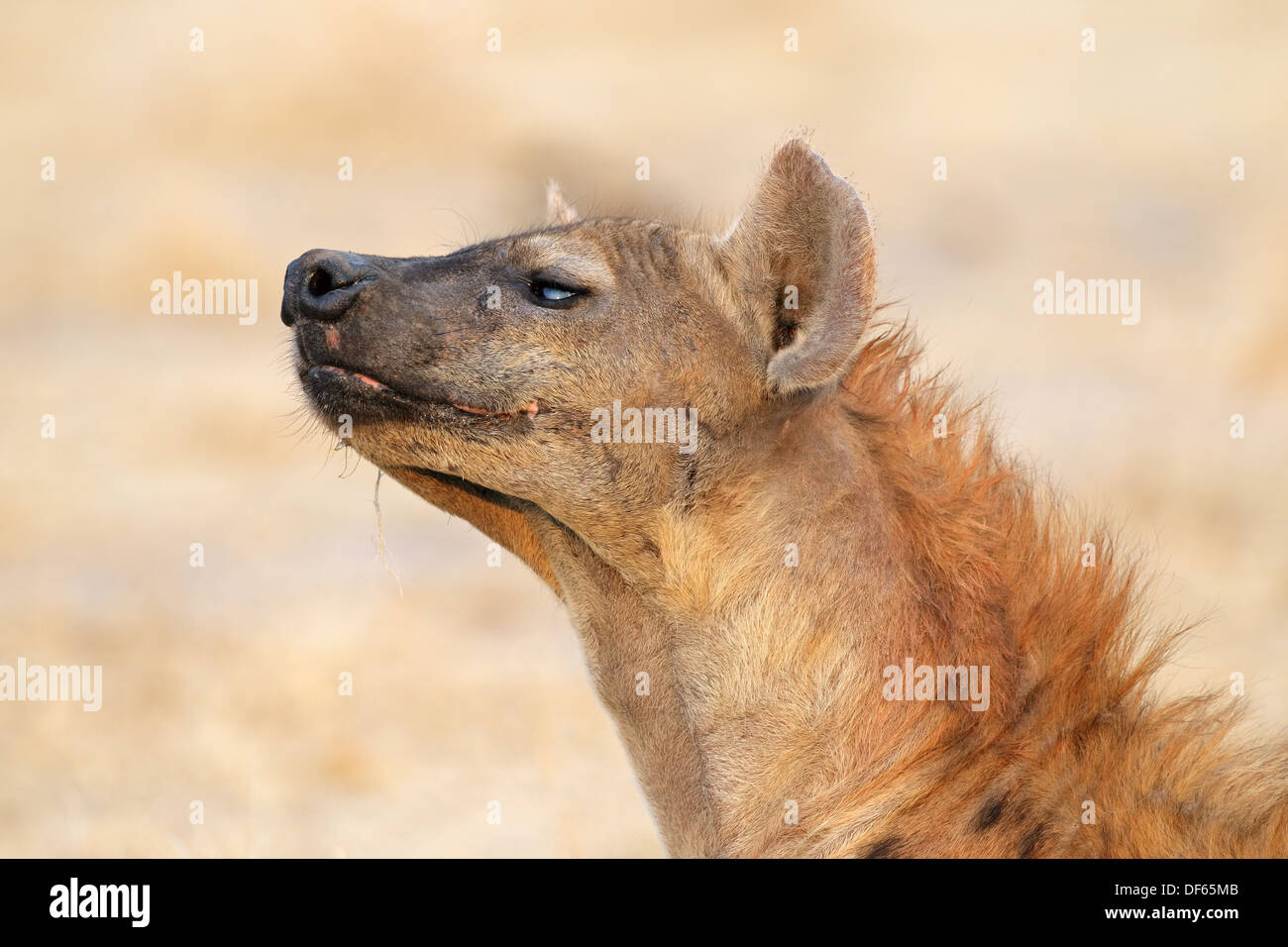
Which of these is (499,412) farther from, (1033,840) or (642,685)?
(1033,840)

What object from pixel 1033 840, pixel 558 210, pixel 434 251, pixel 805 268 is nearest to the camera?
pixel 1033 840

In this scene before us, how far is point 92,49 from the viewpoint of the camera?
19.7 metres

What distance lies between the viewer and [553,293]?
4.31 meters

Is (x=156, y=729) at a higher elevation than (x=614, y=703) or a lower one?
lower

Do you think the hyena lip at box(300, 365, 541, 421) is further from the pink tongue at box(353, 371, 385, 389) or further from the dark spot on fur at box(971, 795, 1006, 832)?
the dark spot on fur at box(971, 795, 1006, 832)

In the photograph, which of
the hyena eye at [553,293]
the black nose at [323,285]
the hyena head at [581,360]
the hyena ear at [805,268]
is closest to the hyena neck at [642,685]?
the hyena head at [581,360]

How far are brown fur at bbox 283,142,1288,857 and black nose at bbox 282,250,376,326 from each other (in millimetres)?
12

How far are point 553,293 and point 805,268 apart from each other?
2.24ft

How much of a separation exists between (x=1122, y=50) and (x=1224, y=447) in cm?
1097

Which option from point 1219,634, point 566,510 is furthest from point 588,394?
point 1219,634

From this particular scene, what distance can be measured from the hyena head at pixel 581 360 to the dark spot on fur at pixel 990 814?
1109 millimetres

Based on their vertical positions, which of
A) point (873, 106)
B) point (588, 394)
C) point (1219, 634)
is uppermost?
point (873, 106)

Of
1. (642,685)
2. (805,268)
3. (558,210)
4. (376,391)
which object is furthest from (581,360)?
(558,210)
